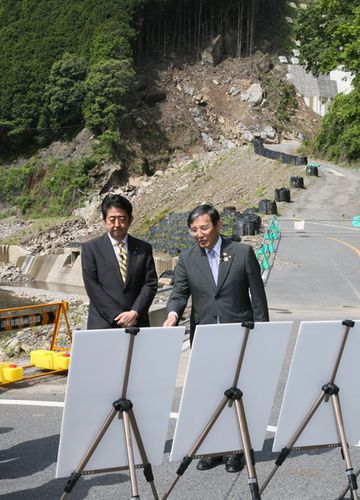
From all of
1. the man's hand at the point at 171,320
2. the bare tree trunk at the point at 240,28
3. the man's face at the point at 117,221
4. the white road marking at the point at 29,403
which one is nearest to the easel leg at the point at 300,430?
the man's hand at the point at 171,320

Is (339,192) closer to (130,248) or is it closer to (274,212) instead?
(274,212)

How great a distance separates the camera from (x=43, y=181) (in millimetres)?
74188

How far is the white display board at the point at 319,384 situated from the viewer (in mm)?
5348

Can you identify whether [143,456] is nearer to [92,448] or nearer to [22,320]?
[92,448]

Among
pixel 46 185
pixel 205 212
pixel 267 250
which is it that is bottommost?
pixel 46 185

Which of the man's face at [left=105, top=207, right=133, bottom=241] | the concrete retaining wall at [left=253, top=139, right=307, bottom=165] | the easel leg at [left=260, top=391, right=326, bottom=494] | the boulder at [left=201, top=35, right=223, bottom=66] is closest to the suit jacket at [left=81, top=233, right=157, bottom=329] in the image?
the man's face at [left=105, top=207, right=133, bottom=241]

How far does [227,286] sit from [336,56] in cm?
3600

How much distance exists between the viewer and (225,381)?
17.5ft

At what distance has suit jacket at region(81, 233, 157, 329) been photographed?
22.9 ft

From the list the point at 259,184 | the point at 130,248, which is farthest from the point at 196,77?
the point at 130,248

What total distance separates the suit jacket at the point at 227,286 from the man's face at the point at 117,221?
1.89ft

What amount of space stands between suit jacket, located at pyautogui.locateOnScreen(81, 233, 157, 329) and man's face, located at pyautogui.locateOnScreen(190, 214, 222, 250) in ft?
2.60

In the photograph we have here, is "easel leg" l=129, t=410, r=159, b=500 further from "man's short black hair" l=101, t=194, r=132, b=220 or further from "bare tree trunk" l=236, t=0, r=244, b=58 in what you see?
"bare tree trunk" l=236, t=0, r=244, b=58

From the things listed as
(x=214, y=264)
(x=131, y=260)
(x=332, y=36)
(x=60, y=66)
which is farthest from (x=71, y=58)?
(x=214, y=264)
